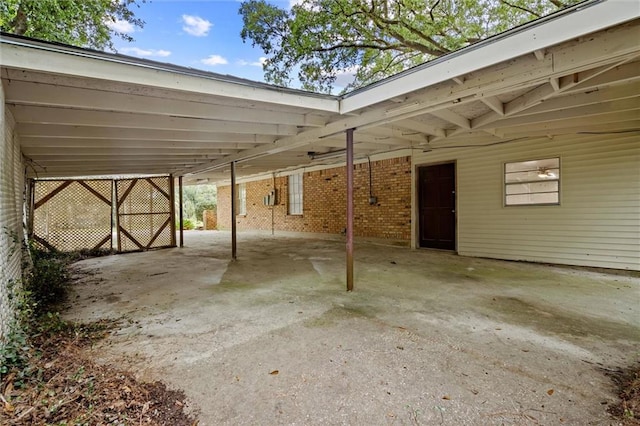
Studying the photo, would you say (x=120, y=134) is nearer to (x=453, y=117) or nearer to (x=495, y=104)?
(x=453, y=117)

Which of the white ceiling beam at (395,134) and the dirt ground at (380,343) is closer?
the dirt ground at (380,343)

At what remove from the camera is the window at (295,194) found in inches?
446

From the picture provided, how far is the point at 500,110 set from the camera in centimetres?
384

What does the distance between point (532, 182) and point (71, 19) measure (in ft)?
38.3

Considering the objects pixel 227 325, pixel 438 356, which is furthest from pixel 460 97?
pixel 227 325

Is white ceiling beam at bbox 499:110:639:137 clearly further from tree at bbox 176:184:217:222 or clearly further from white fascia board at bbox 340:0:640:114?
tree at bbox 176:184:217:222

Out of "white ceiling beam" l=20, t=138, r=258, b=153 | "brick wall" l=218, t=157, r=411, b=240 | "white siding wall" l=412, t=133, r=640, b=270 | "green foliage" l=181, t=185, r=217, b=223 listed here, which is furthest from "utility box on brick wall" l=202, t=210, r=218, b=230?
"white siding wall" l=412, t=133, r=640, b=270

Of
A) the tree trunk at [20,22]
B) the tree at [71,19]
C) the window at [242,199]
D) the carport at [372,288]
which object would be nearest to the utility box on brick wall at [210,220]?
the window at [242,199]

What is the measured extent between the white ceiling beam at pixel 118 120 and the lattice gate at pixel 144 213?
18.3ft

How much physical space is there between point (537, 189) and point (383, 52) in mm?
7205

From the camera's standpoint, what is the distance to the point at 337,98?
11.8 ft

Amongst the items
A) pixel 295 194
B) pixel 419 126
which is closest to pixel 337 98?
pixel 419 126

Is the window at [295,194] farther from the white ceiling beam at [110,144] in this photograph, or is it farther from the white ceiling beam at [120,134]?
the white ceiling beam at [120,134]

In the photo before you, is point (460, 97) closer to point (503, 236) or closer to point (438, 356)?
point (438, 356)
